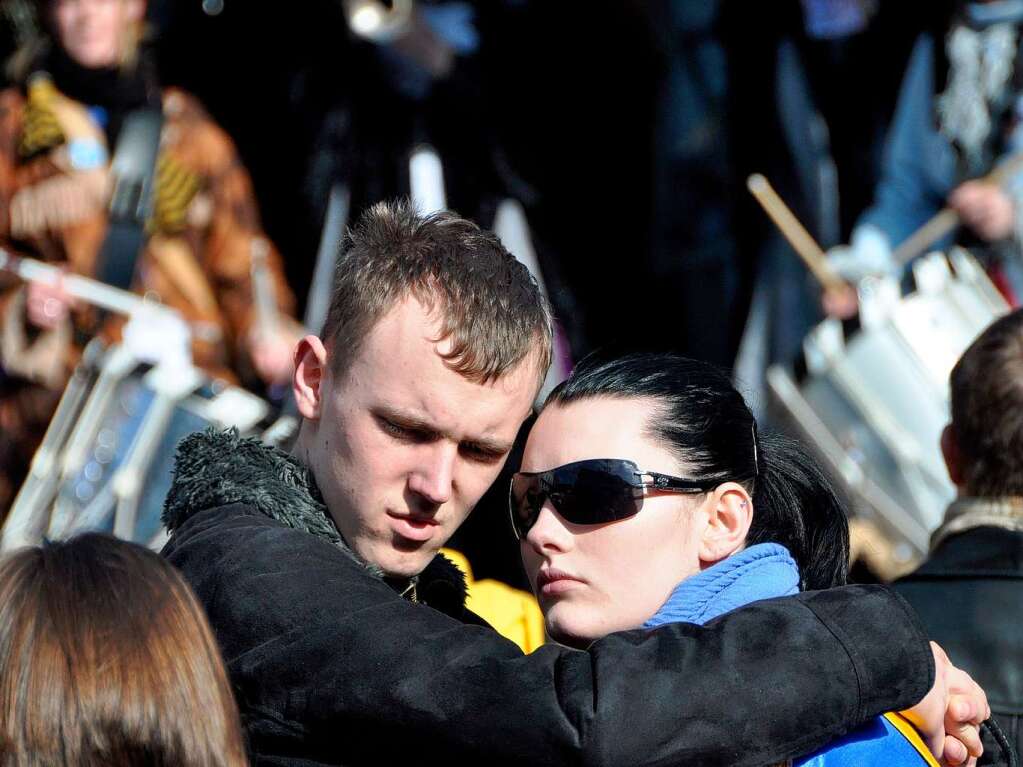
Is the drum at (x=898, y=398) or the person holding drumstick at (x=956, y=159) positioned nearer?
the drum at (x=898, y=398)

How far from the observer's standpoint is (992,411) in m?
2.69

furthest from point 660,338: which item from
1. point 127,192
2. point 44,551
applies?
point 44,551

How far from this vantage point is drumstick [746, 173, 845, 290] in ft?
16.6

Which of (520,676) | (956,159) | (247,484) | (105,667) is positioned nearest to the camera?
(105,667)

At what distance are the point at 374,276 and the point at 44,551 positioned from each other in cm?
60

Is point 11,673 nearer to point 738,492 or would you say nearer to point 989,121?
point 738,492

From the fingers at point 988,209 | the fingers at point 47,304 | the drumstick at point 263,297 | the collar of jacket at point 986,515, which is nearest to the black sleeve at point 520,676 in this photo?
the collar of jacket at point 986,515

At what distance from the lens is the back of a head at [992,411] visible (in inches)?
105

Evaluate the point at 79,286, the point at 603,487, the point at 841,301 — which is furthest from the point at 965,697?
→ the point at 79,286

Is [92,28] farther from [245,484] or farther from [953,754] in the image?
[953,754]

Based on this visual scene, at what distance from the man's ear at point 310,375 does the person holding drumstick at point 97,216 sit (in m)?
3.36

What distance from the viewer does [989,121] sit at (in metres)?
4.97

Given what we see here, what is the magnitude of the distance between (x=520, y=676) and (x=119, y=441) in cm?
295

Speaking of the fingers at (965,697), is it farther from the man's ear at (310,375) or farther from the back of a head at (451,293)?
the man's ear at (310,375)
